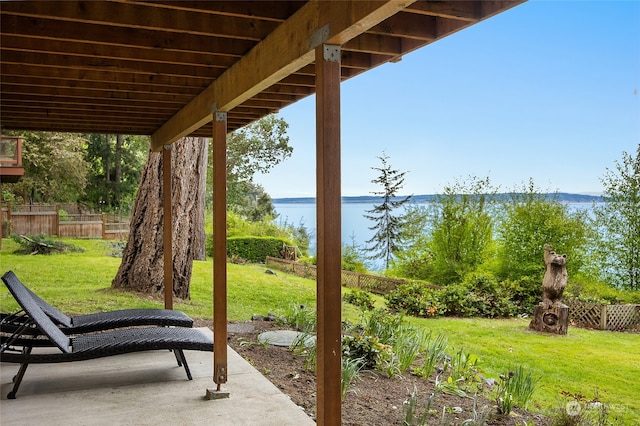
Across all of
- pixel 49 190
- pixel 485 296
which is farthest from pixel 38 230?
pixel 485 296

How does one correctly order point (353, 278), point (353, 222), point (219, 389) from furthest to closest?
point (353, 222)
point (353, 278)
point (219, 389)

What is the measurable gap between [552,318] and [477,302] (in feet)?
5.46

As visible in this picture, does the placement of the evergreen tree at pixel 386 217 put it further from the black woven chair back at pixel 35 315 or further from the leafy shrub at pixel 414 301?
the black woven chair back at pixel 35 315

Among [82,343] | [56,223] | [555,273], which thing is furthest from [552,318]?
[56,223]

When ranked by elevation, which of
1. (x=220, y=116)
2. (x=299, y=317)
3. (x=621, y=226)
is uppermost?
(x=220, y=116)

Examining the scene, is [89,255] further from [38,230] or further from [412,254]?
[412,254]

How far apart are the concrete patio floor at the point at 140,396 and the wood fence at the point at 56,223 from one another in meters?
17.5

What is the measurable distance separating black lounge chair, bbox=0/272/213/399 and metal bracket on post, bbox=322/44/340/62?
2.82 meters

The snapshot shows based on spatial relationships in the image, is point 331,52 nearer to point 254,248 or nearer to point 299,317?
point 299,317

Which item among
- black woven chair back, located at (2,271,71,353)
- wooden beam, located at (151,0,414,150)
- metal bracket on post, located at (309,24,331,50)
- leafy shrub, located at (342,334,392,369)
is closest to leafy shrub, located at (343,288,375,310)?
leafy shrub, located at (342,334,392,369)

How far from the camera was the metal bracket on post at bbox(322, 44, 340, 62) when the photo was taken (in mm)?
2678

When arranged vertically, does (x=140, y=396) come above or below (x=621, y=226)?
below

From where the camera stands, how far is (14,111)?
5.95m

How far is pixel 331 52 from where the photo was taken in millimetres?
2686
